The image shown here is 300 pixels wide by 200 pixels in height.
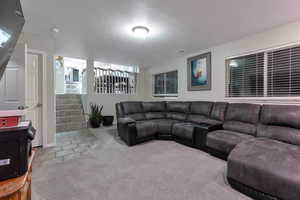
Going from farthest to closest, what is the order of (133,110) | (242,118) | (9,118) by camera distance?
(133,110) → (242,118) → (9,118)

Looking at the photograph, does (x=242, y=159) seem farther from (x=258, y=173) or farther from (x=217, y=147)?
(x=217, y=147)

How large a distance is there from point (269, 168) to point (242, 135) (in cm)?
112

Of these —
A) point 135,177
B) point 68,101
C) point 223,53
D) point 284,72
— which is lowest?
point 135,177

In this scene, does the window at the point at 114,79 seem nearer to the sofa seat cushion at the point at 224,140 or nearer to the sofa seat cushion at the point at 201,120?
the sofa seat cushion at the point at 201,120

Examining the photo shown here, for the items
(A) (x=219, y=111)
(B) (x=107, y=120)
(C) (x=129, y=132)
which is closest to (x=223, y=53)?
(A) (x=219, y=111)

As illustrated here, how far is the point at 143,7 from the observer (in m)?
2.14

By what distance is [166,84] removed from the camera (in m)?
5.71

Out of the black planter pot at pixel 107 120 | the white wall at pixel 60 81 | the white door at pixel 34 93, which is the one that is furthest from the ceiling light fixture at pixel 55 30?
the white wall at pixel 60 81

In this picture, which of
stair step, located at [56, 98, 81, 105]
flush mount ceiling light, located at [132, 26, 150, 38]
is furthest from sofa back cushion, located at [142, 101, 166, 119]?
stair step, located at [56, 98, 81, 105]

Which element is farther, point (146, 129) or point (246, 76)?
point (146, 129)

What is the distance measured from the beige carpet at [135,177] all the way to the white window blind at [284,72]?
5.85 ft

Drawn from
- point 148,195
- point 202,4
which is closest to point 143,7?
point 202,4

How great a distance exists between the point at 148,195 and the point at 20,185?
4.41 feet

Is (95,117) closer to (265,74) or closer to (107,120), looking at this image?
(107,120)
